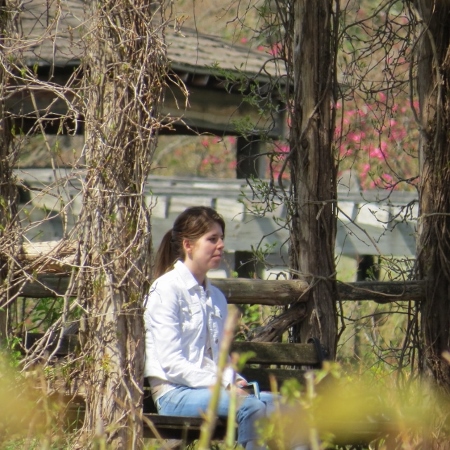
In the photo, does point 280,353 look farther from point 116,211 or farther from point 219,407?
Answer: point 116,211

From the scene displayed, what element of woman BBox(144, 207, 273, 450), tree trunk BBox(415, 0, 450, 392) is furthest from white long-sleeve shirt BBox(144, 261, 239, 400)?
tree trunk BBox(415, 0, 450, 392)

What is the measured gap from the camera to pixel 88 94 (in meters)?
3.79

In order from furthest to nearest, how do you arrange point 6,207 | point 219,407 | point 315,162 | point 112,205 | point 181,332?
point 315,162
point 181,332
point 219,407
point 6,207
point 112,205

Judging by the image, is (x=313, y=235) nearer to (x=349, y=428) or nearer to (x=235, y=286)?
(x=235, y=286)

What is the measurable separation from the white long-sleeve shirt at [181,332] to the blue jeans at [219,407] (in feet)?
0.12

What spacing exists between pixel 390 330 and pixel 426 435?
160 inches

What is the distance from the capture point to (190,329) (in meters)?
4.32

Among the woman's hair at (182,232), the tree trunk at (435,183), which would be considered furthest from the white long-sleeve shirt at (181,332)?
the tree trunk at (435,183)

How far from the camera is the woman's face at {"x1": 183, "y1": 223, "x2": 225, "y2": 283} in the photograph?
4.46m

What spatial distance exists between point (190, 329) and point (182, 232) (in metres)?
0.49

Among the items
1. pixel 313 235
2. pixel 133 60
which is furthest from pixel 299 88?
pixel 133 60

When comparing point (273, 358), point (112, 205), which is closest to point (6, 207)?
point (112, 205)

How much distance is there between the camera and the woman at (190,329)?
4.18m

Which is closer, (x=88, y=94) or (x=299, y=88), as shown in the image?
(x=88, y=94)
